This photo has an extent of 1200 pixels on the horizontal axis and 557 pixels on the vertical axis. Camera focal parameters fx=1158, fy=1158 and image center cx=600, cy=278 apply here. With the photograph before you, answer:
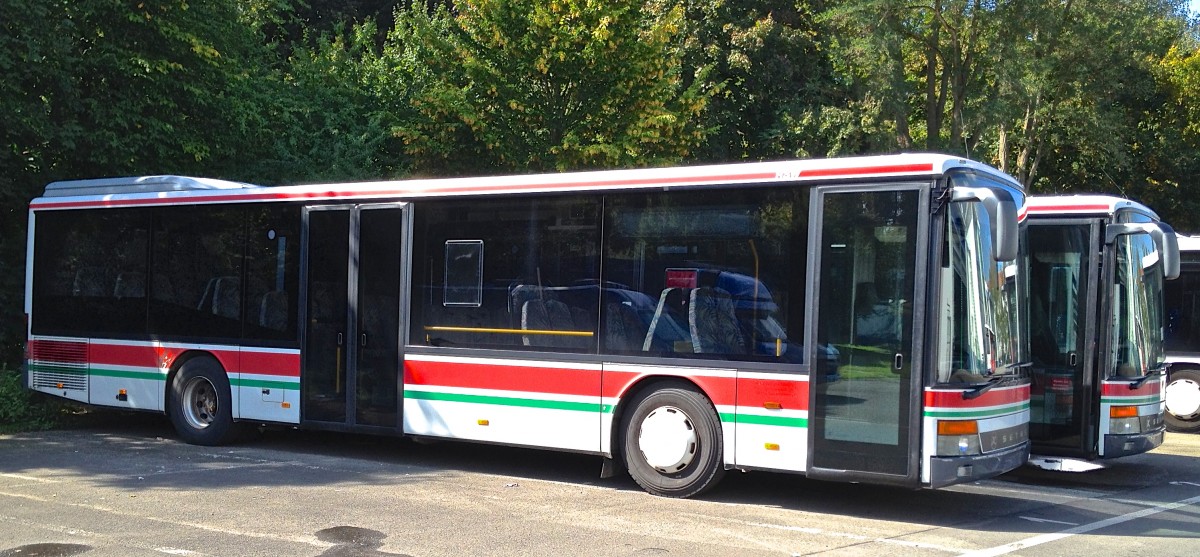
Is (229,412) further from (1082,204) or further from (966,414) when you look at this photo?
(1082,204)

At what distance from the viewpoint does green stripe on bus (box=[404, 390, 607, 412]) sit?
35.8ft

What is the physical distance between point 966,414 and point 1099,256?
394 cm

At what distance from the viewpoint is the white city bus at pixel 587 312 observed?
9.25m

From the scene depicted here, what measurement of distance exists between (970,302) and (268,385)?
25.9ft

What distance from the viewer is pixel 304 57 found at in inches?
1009

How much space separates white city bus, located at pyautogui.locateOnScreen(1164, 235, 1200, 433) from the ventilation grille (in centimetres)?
1546

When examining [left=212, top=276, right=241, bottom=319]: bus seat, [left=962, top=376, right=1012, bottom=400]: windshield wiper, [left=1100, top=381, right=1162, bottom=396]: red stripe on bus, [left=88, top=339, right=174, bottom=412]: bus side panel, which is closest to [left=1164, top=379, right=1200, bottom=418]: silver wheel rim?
[left=1100, top=381, right=1162, bottom=396]: red stripe on bus

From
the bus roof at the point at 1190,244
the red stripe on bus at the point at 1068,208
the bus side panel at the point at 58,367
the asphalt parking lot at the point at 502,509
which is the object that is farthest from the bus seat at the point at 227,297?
the bus roof at the point at 1190,244

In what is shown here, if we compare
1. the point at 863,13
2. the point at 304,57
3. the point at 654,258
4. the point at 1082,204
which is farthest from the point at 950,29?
the point at 654,258

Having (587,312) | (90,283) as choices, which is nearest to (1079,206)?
(587,312)

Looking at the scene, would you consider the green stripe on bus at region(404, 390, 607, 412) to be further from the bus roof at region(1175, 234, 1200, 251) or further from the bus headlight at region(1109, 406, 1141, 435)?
the bus roof at region(1175, 234, 1200, 251)

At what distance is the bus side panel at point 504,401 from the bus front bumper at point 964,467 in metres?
3.18

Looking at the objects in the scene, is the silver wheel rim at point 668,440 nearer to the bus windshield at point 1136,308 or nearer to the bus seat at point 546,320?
the bus seat at point 546,320

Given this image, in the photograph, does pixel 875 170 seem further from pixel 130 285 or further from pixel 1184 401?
pixel 1184 401
